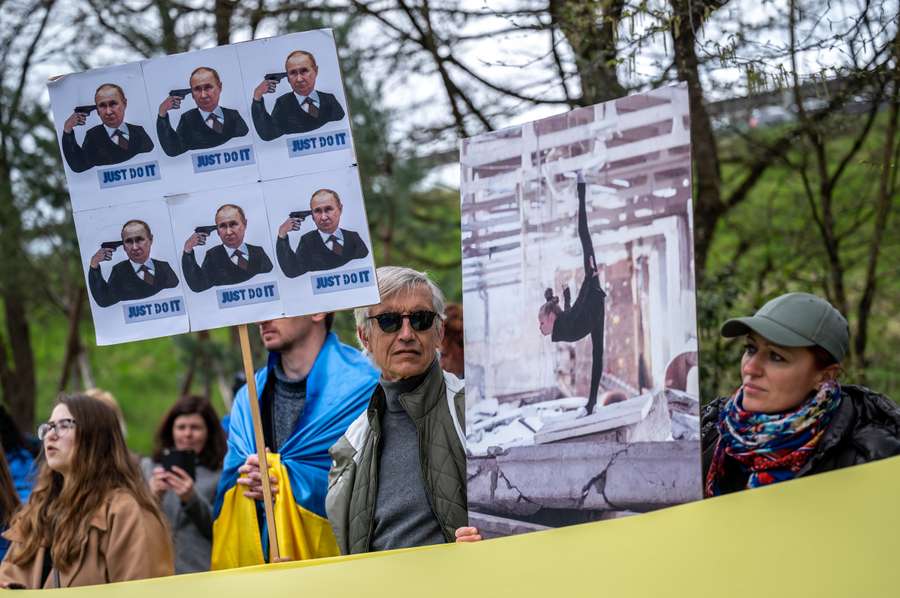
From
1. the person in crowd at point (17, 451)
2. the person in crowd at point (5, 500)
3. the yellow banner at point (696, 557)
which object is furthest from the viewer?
the person in crowd at point (17, 451)

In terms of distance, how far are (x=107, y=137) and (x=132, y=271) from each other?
1.39 feet

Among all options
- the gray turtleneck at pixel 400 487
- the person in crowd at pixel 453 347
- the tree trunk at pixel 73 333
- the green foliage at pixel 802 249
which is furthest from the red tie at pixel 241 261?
the tree trunk at pixel 73 333

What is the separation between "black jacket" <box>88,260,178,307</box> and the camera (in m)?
3.59

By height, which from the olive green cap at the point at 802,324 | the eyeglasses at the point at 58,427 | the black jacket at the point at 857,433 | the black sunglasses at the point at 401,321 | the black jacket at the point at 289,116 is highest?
the black jacket at the point at 289,116

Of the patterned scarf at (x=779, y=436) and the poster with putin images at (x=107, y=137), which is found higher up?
the poster with putin images at (x=107, y=137)

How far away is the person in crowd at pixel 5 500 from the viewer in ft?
16.1

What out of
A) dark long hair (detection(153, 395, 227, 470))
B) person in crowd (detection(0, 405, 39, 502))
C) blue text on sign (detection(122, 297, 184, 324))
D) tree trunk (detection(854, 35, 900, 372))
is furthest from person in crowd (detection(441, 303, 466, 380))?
tree trunk (detection(854, 35, 900, 372))

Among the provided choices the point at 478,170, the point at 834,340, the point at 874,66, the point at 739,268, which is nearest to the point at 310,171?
the point at 478,170

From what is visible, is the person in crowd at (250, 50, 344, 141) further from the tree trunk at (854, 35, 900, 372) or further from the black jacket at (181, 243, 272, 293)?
the tree trunk at (854, 35, 900, 372)

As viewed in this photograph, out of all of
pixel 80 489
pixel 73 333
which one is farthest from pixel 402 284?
pixel 73 333

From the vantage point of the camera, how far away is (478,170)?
3143 millimetres

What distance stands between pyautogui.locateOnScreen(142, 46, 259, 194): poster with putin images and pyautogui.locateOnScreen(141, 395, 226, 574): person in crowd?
201 centimetres

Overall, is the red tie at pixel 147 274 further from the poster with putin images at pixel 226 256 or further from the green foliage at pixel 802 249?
the green foliage at pixel 802 249

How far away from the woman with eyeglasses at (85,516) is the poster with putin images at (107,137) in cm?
103
